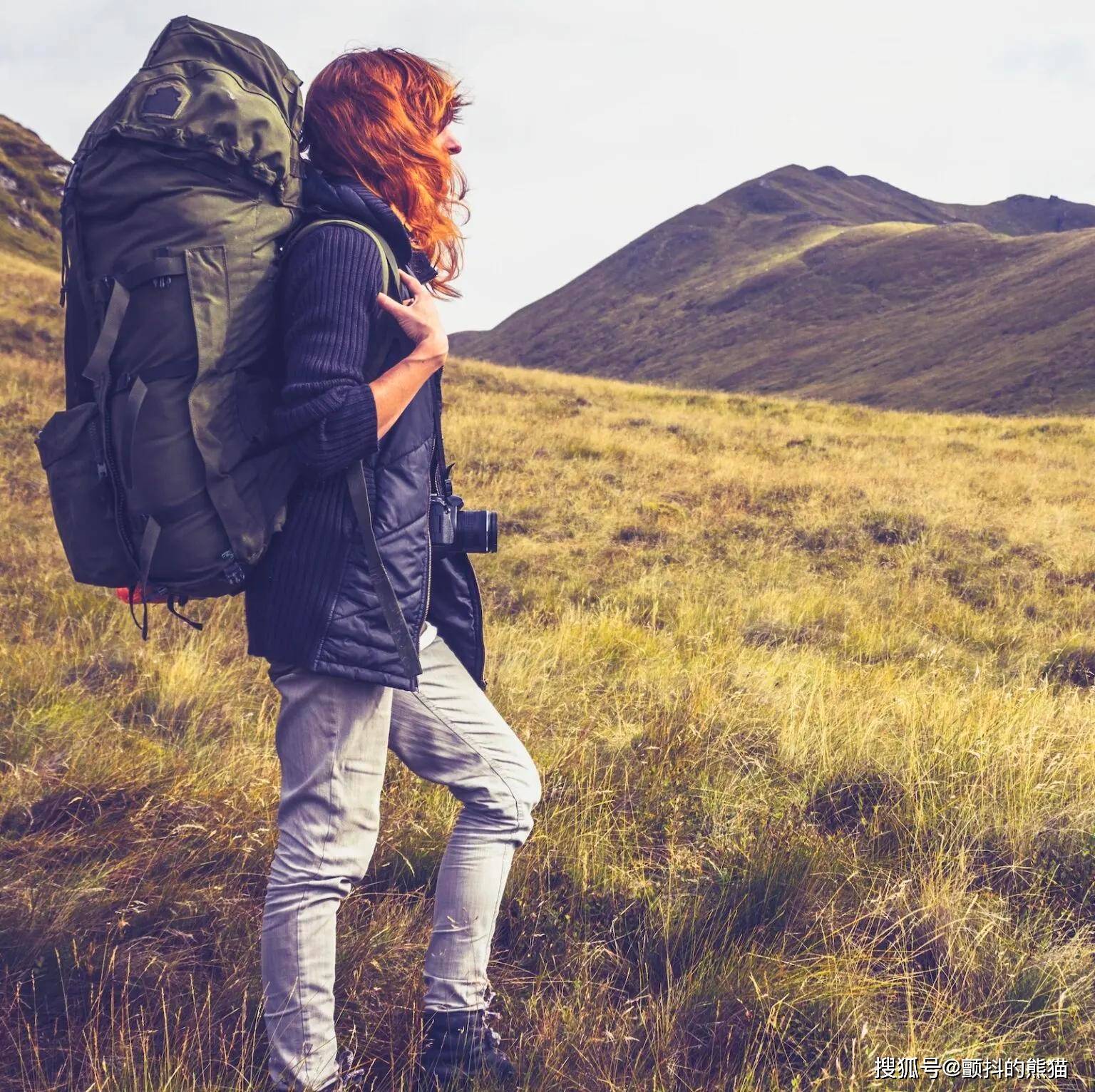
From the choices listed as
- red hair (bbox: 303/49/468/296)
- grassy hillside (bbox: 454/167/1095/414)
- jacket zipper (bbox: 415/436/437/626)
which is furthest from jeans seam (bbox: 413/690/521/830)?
grassy hillside (bbox: 454/167/1095/414)

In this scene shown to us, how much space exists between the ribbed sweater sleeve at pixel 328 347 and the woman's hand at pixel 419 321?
2.6 inches

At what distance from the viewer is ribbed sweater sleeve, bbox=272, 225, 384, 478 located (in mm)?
1686

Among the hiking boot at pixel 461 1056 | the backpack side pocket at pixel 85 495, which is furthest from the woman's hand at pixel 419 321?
the hiking boot at pixel 461 1056

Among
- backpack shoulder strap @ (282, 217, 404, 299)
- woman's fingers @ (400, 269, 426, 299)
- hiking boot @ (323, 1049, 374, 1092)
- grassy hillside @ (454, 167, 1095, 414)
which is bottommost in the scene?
hiking boot @ (323, 1049, 374, 1092)

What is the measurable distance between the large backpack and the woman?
0.31 feet

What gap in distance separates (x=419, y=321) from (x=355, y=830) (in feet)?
3.69

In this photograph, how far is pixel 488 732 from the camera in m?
2.09

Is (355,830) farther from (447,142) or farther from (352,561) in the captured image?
(447,142)

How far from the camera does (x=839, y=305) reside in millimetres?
71125

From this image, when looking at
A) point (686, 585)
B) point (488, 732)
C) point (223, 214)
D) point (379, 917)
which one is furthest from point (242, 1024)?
point (686, 585)

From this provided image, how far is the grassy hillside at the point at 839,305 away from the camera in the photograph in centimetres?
4441

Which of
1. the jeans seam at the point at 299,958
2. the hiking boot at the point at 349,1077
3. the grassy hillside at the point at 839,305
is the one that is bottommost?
the hiking boot at the point at 349,1077

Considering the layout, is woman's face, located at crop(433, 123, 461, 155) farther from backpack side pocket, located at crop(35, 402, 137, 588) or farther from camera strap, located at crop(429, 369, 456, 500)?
backpack side pocket, located at crop(35, 402, 137, 588)

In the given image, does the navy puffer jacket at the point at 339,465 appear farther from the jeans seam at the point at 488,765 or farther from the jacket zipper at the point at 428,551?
the jeans seam at the point at 488,765
